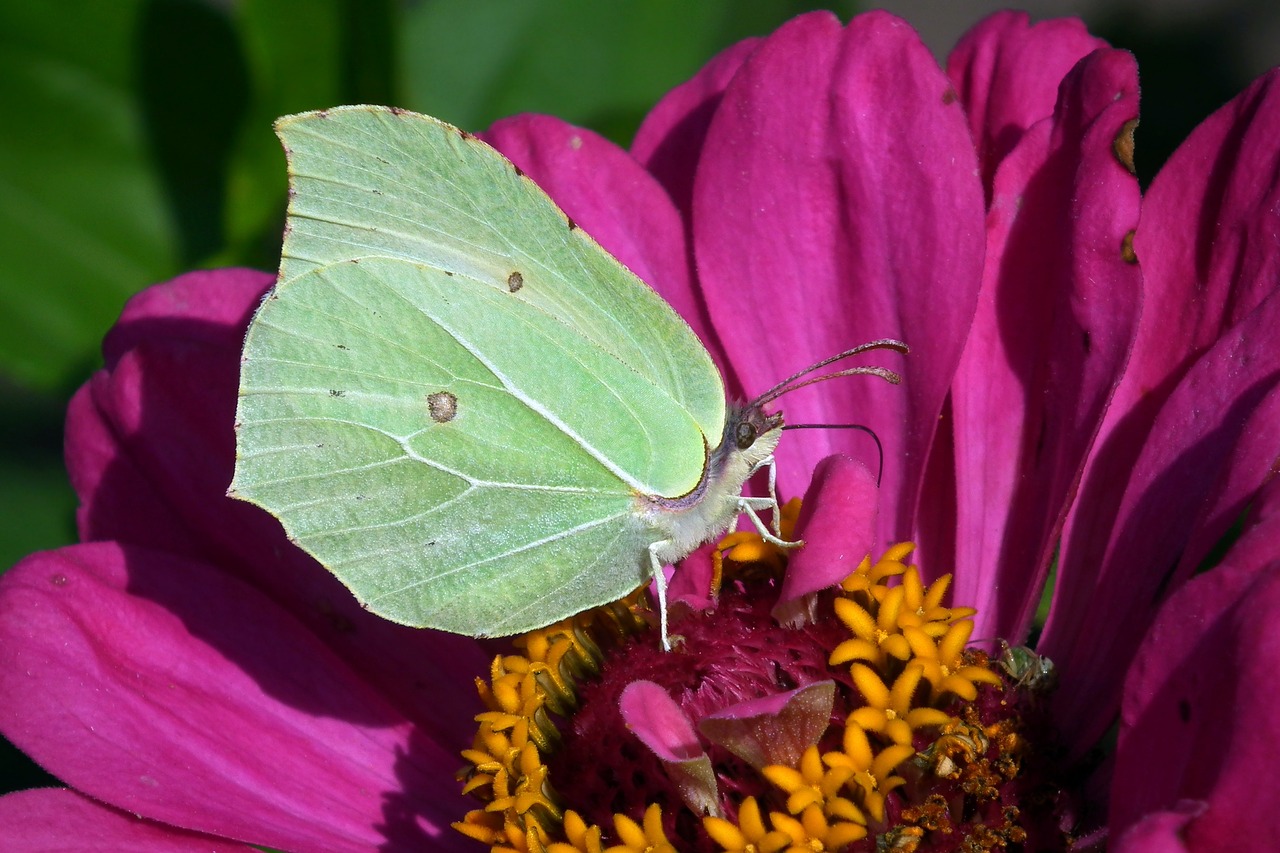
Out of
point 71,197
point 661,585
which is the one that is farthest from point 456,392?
point 71,197

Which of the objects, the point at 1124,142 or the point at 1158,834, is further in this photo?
the point at 1124,142

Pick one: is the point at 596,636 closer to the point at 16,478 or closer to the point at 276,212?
the point at 276,212

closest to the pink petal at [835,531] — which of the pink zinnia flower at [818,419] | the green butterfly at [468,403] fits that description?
the pink zinnia flower at [818,419]

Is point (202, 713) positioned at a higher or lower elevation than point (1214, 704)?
lower

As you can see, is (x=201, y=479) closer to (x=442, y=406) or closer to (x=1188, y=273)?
(x=442, y=406)

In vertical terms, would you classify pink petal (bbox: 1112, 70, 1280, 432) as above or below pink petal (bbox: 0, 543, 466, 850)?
above

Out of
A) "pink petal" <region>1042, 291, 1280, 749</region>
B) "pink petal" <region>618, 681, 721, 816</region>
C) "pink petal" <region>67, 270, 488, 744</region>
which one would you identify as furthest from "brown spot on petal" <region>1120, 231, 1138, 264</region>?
"pink petal" <region>67, 270, 488, 744</region>

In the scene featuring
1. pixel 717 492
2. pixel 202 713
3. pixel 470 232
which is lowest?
pixel 202 713

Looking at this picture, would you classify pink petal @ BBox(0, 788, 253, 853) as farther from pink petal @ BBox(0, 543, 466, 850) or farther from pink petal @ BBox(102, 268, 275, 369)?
pink petal @ BBox(102, 268, 275, 369)
